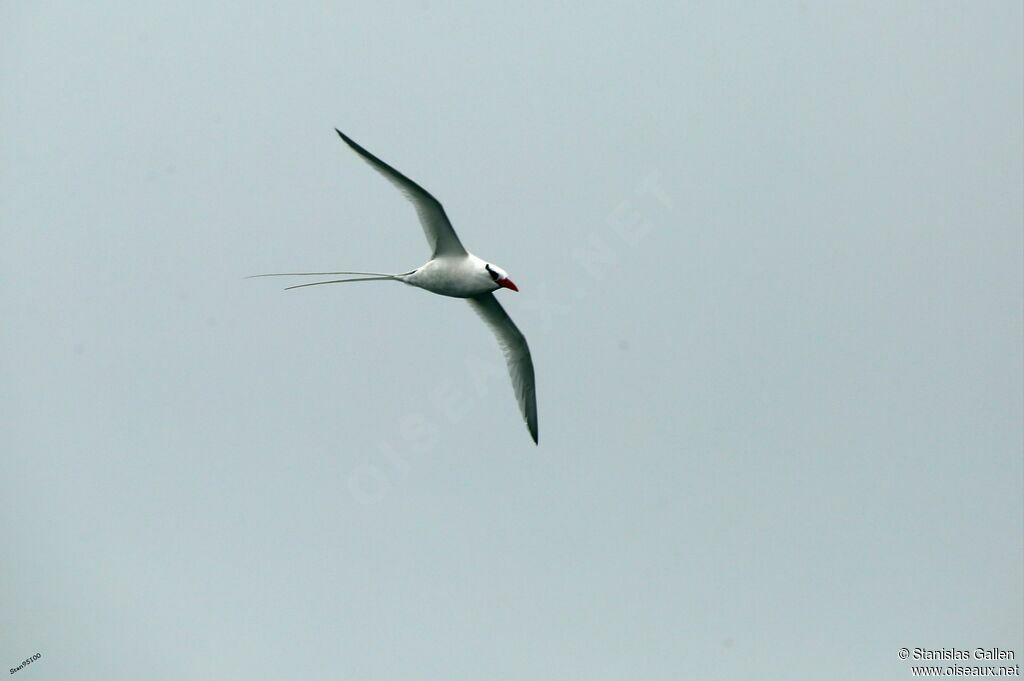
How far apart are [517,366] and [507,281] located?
3.62 meters

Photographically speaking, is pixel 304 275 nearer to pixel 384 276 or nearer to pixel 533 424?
pixel 384 276

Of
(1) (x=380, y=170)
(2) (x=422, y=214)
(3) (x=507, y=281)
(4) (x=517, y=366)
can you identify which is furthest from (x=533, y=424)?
(1) (x=380, y=170)

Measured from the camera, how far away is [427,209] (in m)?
20.9

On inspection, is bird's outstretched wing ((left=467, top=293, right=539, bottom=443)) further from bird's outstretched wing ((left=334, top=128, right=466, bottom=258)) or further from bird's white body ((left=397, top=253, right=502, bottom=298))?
bird's outstretched wing ((left=334, top=128, right=466, bottom=258))

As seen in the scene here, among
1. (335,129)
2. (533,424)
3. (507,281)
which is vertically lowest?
(533,424)

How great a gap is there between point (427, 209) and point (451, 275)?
1717 millimetres

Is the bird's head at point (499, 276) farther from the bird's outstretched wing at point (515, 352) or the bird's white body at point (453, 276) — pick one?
the bird's outstretched wing at point (515, 352)

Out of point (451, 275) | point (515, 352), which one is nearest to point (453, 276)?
point (451, 275)

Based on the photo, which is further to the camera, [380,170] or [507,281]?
[507,281]

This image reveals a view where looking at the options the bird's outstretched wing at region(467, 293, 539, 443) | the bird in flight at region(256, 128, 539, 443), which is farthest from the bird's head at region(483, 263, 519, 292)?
the bird's outstretched wing at region(467, 293, 539, 443)

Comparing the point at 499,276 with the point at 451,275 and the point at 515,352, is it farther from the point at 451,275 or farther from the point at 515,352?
the point at 515,352

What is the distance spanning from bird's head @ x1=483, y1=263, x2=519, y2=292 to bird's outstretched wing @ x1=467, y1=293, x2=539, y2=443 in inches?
78.7

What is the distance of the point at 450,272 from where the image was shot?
2205cm

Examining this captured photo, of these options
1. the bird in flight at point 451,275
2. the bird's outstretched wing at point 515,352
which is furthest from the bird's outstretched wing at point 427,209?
the bird's outstretched wing at point 515,352
